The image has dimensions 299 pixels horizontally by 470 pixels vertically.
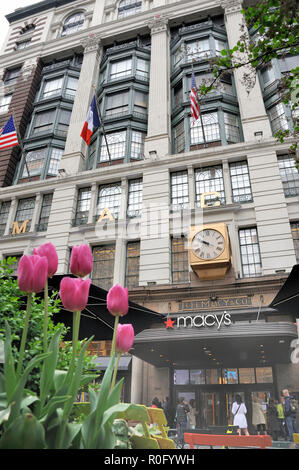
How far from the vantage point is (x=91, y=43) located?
31.9 meters

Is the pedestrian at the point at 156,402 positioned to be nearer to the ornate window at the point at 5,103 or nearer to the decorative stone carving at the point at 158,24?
the ornate window at the point at 5,103

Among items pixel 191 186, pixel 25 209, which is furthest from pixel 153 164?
pixel 25 209

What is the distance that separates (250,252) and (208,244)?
263 cm

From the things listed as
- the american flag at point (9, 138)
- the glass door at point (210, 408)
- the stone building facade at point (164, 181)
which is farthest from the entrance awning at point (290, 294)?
the american flag at point (9, 138)

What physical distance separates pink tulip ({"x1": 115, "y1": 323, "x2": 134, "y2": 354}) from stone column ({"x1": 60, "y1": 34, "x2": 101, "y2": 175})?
2363cm

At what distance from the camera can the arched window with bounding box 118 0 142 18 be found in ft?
113

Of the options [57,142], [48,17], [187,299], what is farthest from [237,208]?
[48,17]

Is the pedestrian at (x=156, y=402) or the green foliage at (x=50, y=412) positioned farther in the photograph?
the pedestrian at (x=156, y=402)

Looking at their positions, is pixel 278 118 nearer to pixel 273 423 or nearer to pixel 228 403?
pixel 228 403

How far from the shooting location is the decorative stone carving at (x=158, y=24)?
29.6 metres

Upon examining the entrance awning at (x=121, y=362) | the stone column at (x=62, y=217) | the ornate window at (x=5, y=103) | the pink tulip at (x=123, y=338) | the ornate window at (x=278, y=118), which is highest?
the ornate window at (x=5, y=103)

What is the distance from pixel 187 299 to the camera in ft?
58.0

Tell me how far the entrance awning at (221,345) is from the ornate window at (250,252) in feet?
10.5

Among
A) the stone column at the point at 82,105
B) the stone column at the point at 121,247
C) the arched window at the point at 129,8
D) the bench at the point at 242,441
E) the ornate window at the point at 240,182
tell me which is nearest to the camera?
the bench at the point at 242,441
